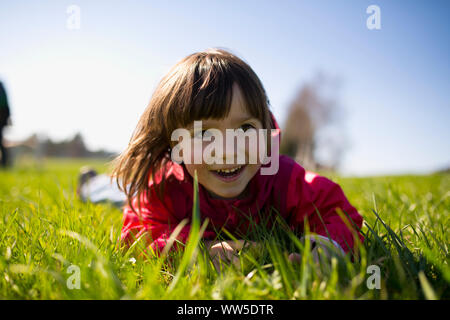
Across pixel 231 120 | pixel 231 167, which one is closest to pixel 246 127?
pixel 231 120

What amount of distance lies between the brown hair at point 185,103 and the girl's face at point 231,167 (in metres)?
0.03

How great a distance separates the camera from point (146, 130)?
2.02m

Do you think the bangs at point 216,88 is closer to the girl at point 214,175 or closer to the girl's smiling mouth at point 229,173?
the girl at point 214,175

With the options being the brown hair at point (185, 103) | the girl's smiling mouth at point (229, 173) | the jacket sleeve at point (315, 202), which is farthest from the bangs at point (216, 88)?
the jacket sleeve at point (315, 202)

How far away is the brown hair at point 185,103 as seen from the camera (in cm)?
167

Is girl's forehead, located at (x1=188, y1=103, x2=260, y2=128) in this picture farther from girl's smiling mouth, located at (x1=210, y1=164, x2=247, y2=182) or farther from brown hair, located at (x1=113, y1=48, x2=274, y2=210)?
girl's smiling mouth, located at (x1=210, y1=164, x2=247, y2=182)

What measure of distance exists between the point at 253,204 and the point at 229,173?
0.85ft

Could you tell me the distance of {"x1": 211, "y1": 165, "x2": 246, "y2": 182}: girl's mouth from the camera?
1.80m

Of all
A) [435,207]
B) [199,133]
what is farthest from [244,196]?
[435,207]

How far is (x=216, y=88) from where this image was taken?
1.67m

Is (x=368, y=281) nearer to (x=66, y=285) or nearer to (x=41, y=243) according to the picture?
(x=66, y=285)

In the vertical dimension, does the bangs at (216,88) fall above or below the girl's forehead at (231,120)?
above

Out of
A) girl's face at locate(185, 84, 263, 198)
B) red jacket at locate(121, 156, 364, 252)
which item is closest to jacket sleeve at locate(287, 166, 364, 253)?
red jacket at locate(121, 156, 364, 252)
